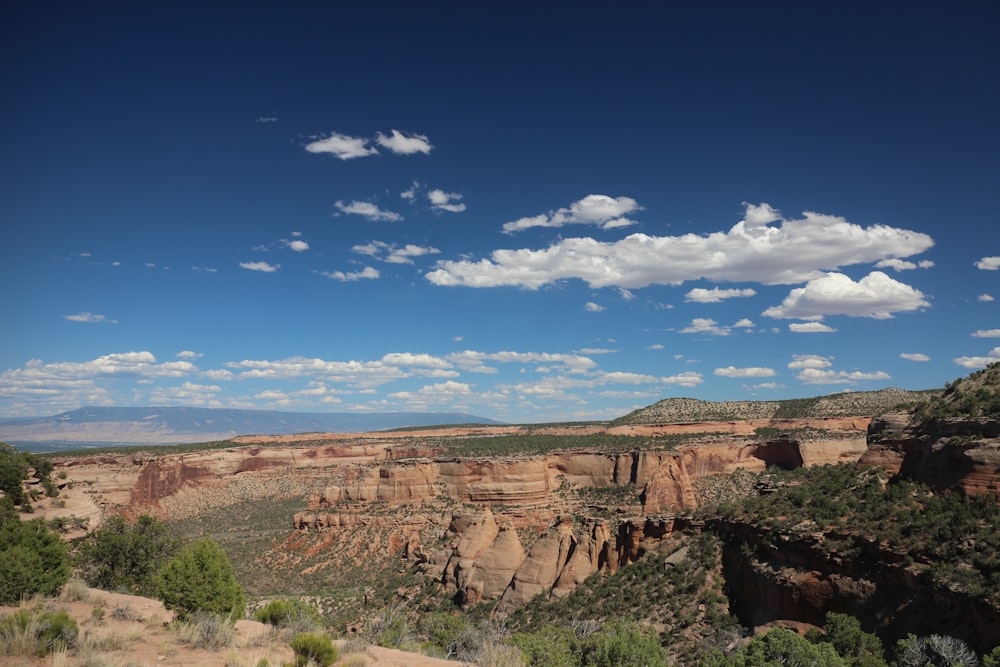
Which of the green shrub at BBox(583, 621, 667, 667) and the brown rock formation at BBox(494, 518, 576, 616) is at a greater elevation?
the green shrub at BBox(583, 621, 667, 667)

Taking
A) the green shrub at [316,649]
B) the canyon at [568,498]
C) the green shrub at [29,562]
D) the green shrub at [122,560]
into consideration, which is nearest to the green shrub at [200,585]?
the green shrub at [29,562]

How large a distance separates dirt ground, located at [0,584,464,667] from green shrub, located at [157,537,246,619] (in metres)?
0.58

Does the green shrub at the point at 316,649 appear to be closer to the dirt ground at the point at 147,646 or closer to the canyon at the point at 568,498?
the dirt ground at the point at 147,646

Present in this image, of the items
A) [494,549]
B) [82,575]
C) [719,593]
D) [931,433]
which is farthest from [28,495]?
[931,433]

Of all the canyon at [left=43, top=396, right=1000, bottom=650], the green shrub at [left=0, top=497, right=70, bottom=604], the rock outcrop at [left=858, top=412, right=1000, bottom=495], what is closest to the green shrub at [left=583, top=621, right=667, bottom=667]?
the canyon at [left=43, top=396, right=1000, bottom=650]

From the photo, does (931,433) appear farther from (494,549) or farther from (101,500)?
(101,500)

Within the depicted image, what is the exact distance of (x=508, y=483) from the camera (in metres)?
61.6

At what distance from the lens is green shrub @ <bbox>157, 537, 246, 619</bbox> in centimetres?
1545

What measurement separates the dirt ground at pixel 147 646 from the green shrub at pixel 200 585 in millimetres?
578

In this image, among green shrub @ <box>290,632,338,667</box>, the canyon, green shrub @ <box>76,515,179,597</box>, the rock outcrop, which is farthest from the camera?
green shrub @ <box>76,515,179,597</box>

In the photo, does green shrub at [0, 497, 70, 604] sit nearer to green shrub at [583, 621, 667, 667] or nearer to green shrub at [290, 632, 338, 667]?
green shrub at [290, 632, 338, 667]

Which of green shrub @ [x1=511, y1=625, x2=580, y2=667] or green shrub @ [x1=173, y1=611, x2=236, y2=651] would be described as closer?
green shrub @ [x1=173, y1=611, x2=236, y2=651]

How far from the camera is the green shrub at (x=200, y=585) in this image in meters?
15.5

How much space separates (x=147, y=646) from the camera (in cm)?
1239
